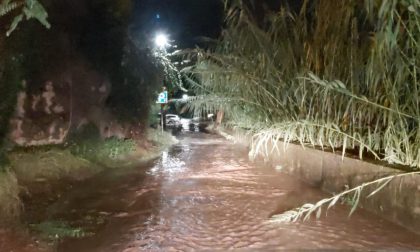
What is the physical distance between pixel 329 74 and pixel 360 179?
95.0 inches

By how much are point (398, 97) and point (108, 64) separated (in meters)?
8.87

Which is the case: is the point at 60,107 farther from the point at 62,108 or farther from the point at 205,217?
the point at 205,217

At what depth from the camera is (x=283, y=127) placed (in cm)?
845

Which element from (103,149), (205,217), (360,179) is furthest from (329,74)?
(103,149)

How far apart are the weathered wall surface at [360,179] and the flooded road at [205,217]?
7.3 inches

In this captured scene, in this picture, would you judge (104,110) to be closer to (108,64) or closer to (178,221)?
(108,64)

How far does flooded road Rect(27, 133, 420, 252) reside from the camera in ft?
17.1

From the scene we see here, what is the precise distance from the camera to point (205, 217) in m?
6.43

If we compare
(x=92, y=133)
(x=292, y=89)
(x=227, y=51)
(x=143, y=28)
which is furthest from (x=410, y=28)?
(x=143, y=28)

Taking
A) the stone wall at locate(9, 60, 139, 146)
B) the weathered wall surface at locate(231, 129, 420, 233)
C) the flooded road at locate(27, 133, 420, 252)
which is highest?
the stone wall at locate(9, 60, 139, 146)

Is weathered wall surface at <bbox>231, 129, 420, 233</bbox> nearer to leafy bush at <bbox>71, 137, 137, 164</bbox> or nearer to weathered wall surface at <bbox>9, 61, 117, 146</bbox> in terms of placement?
leafy bush at <bbox>71, 137, 137, 164</bbox>

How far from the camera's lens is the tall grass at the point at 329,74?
5.46 m

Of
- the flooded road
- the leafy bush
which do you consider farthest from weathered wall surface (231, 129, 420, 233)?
the leafy bush

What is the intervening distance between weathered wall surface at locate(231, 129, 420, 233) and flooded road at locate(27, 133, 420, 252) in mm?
185
